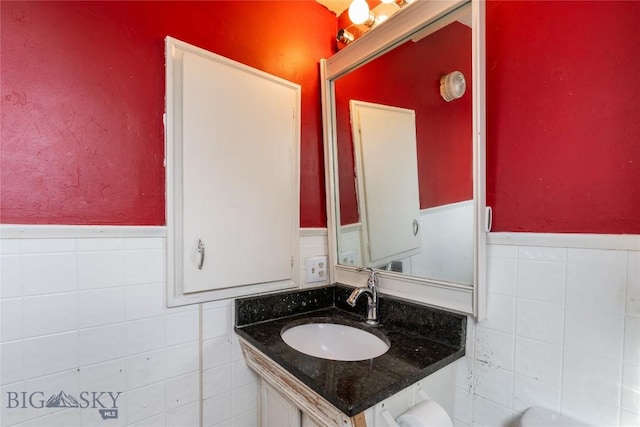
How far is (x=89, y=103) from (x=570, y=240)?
54.0 inches

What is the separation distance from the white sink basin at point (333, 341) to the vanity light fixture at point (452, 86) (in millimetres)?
870

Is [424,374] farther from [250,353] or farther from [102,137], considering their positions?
[102,137]

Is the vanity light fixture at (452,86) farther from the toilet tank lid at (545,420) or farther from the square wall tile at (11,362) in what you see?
the square wall tile at (11,362)

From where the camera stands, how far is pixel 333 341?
1195mm

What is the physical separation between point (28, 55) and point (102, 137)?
0.81 ft

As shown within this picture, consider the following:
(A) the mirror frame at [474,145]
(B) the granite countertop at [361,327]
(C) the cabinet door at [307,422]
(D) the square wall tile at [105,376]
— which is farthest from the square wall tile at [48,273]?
(A) the mirror frame at [474,145]

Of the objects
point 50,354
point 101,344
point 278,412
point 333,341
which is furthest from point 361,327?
point 50,354

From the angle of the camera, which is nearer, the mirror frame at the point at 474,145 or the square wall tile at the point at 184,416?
the mirror frame at the point at 474,145

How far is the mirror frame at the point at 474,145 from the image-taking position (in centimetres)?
89

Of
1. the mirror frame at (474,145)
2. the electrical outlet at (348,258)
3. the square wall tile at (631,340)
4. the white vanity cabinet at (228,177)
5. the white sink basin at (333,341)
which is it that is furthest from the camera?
the electrical outlet at (348,258)

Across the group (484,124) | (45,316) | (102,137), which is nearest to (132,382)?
(45,316)

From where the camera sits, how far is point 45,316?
81cm

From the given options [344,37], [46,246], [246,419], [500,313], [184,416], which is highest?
[344,37]

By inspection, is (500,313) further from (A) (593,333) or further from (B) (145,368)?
(B) (145,368)
